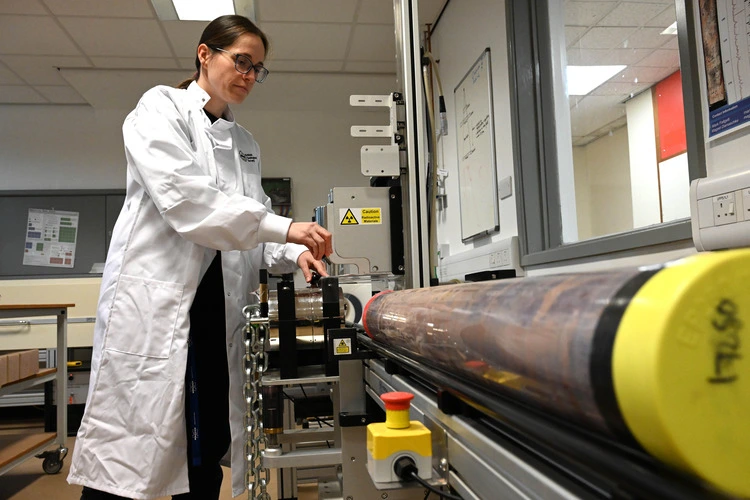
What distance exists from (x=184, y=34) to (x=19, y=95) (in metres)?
2.01

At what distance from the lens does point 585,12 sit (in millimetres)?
2812

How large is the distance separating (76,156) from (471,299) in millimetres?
5055

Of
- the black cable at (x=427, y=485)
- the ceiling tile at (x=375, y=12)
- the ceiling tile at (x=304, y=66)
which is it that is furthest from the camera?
the ceiling tile at (x=304, y=66)

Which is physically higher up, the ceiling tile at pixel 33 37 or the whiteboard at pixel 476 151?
the ceiling tile at pixel 33 37

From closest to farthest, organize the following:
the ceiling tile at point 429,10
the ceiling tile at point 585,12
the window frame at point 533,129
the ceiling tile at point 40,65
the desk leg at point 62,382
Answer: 1. the window frame at point 533,129
2. the ceiling tile at point 585,12
3. the desk leg at point 62,382
4. the ceiling tile at point 429,10
5. the ceiling tile at point 40,65

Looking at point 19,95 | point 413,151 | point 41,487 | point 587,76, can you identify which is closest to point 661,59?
point 587,76

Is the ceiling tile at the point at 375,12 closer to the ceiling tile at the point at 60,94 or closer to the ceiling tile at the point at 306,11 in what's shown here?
the ceiling tile at the point at 306,11

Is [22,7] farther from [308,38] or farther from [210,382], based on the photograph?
[210,382]

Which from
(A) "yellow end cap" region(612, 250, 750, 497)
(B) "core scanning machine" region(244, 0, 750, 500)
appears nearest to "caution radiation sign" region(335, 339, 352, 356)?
(B) "core scanning machine" region(244, 0, 750, 500)

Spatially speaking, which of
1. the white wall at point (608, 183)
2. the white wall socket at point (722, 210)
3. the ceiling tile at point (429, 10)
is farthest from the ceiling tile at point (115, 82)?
the white wall socket at point (722, 210)

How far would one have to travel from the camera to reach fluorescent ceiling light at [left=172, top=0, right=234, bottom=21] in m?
3.25

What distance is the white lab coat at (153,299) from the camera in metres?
1.21

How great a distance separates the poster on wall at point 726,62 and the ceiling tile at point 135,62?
358 centimetres

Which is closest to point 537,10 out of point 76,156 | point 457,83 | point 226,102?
point 457,83
